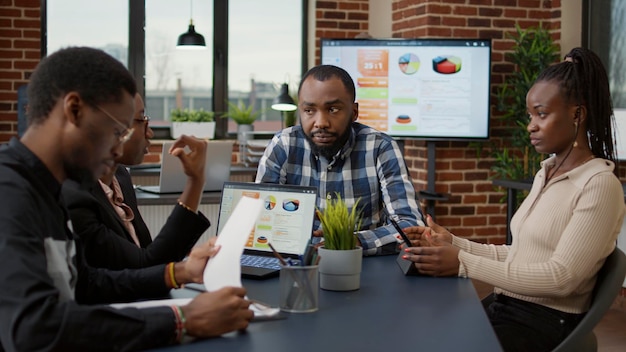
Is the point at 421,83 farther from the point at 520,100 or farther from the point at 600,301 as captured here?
the point at 600,301

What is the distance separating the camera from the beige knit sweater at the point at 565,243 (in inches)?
76.9

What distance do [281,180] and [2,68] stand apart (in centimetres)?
441

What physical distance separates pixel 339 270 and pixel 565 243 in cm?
59

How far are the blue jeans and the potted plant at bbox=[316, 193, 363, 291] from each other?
46 cm

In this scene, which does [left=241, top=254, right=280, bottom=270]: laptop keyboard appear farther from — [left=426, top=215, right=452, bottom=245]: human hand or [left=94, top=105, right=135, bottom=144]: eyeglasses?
[left=94, top=105, right=135, bottom=144]: eyeglasses

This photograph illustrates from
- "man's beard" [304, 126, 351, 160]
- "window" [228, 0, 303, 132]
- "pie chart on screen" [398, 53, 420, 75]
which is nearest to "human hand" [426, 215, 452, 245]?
"man's beard" [304, 126, 351, 160]

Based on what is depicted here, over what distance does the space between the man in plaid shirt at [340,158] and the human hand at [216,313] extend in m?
1.08

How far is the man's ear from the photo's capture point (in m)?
1.38

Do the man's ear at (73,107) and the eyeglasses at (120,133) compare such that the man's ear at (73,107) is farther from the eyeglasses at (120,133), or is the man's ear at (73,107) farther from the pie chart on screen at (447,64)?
the pie chart on screen at (447,64)

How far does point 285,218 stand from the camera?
A: 221cm

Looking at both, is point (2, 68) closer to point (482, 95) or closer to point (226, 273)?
point (482, 95)

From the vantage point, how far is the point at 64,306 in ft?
4.30

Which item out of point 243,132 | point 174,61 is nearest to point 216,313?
point 243,132

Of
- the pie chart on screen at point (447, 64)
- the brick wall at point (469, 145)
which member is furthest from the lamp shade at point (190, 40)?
the pie chart on screen at point (447, 64)
